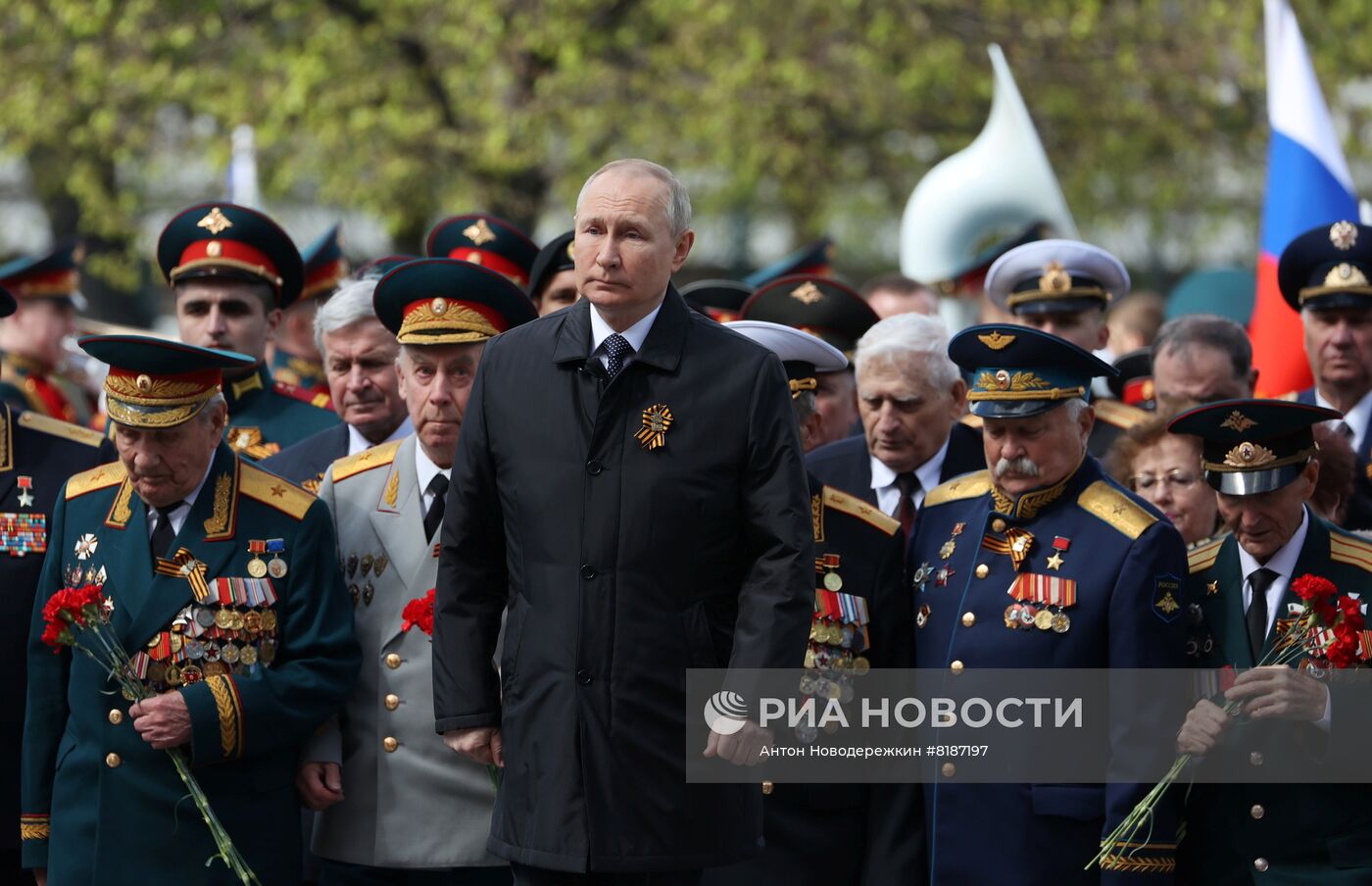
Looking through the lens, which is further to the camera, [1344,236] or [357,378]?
[1344,236]

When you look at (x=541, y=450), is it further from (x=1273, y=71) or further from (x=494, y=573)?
(x=1273, y=71)

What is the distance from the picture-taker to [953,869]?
5.03m

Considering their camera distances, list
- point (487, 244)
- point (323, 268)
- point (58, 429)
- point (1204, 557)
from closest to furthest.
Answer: point (1204, 557), point (58, 429), point (487, 244), point (323, 268)

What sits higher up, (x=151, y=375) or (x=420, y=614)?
(x=151, y=375)

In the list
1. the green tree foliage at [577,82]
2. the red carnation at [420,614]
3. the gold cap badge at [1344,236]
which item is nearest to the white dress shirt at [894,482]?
the red carnation at [420,614]

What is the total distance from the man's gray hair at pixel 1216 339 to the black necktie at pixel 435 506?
3.05 meters

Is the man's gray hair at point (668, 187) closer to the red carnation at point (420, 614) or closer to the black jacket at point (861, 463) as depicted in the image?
the red carnation at point (420, 614)

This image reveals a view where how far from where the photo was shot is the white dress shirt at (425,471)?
544 centimetres

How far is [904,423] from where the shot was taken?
19.9 ft

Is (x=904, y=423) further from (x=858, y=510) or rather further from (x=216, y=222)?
(x=216, y=222)

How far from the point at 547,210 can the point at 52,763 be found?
13072mm

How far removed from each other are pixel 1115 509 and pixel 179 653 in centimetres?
245

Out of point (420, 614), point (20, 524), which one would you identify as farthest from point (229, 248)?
point (420, 614)

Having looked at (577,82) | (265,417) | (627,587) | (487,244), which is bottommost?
(627,587)
